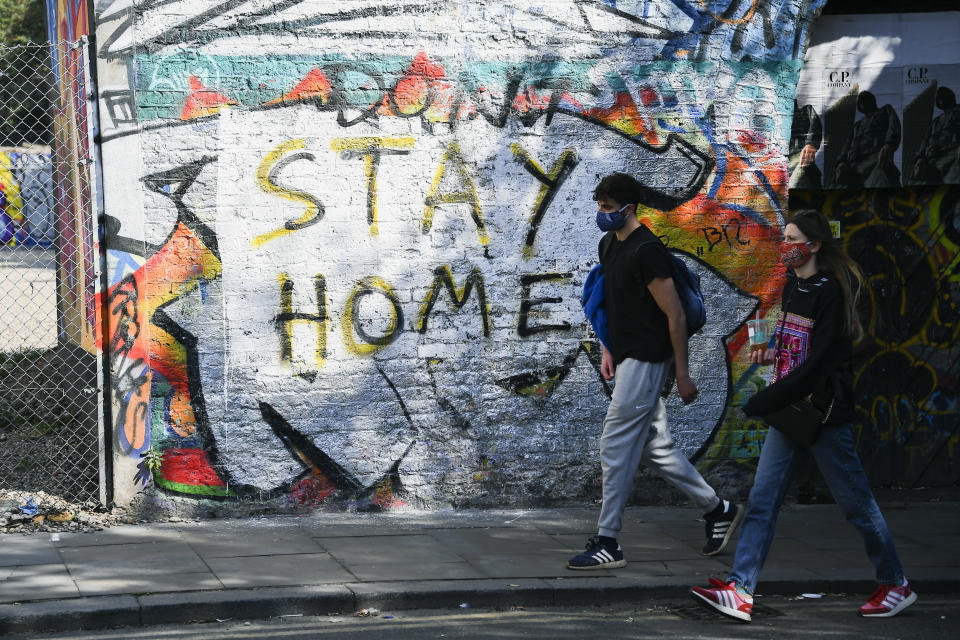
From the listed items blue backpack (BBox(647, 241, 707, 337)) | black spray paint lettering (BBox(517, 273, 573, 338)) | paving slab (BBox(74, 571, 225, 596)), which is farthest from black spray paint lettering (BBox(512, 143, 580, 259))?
paving slab (BBox(74, 571, 225, 596))

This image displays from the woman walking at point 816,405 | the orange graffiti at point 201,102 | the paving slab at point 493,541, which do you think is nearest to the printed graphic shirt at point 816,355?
the woman walking at point 816,405

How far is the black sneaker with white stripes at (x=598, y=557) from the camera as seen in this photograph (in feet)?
19.4

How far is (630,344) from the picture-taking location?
5.89m

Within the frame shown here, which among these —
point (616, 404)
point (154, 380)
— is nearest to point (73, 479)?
point (154, 380)

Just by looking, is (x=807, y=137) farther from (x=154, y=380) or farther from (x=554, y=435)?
(x=154, y=380)

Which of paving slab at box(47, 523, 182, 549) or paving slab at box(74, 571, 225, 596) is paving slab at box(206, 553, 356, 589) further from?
paving slab at box(47, 523, 182, 549)

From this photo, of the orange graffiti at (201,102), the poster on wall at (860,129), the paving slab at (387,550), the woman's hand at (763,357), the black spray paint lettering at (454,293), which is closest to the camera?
the woman's hand at (763,357)

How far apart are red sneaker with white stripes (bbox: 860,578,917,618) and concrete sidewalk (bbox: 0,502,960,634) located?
17.5 inches

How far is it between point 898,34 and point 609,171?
7.77 ft

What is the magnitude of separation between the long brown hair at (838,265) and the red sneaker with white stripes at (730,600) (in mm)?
1364

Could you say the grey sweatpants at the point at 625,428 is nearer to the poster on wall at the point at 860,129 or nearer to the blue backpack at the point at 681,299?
the blue backpack at the point at 681,299

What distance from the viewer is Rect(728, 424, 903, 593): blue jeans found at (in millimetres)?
5270

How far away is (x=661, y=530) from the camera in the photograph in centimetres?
691

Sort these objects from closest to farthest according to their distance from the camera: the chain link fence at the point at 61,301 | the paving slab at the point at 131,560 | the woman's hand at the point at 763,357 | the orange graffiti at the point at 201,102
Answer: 1. the woman's hand at the point at 763,357
2. the paving slab at the point at 131,560
3. the orange graffiti at the point at 201,102
4. the chain link fence at the point at 61,301
